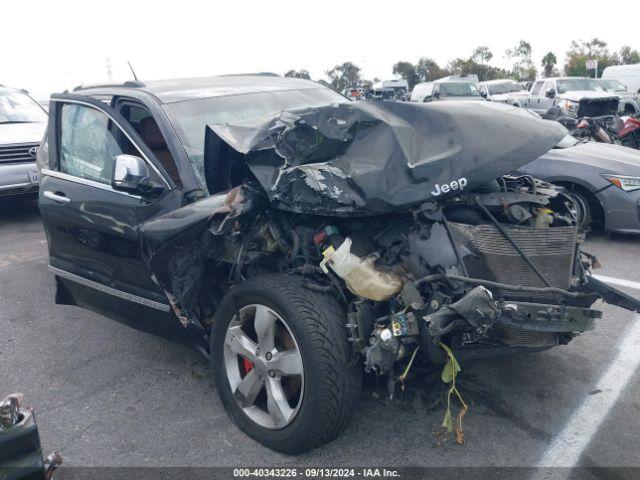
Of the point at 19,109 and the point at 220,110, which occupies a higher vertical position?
the point at 220,110

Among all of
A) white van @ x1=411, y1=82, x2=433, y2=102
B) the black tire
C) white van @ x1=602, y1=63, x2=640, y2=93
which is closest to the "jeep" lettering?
the black tire

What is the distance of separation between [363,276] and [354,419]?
3.06 ft

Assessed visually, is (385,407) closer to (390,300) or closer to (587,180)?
(390,300)

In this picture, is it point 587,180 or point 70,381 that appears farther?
point 587,180

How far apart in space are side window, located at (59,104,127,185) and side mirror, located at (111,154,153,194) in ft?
1.66

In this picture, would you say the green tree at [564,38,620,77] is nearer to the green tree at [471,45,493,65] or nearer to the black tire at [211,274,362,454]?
the green tree at [471,45,493,65]

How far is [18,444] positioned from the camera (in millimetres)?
2023

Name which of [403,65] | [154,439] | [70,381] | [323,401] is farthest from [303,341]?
[403,65]

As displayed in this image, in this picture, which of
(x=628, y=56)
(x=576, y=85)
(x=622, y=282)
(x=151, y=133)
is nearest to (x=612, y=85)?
(x=576, y=85)

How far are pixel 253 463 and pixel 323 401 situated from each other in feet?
1.84

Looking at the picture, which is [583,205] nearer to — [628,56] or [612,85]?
[612,85]

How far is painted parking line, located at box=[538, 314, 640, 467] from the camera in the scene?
2.91m

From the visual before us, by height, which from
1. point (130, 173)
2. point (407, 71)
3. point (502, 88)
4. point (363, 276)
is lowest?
point (363, 276)

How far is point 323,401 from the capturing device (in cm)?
274
